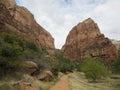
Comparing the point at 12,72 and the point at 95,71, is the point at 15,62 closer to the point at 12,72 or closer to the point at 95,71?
the point at 12,72

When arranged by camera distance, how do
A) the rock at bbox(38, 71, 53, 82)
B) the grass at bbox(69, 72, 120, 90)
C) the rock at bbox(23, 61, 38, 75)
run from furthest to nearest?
1. the rock at bbox(38, 71, 53, 82)
2. the grass at bbox(69, 72, 120, 90)
3. the rock at bbox(23, 61, 38, 75)

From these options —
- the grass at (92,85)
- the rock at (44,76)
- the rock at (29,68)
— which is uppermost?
the rock at (29,68)

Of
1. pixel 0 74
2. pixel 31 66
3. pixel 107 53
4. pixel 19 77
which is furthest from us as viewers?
pixel 107 53

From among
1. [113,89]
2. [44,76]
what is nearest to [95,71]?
[113,89]

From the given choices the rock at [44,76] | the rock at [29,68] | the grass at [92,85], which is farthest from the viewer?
the rock at [44,76]

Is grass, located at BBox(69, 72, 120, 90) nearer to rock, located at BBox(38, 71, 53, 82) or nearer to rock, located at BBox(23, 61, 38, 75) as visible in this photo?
rock, located at BBox(38, 71, 53, 82)

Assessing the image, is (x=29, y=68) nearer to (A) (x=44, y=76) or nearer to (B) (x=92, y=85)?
(A) (x=44, y=76)

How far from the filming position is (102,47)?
190 m

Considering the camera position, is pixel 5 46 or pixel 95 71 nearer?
pixel 5 46

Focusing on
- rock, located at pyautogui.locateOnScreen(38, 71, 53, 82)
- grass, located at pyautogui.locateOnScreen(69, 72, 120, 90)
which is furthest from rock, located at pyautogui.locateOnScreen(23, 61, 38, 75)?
grass, located at pyautogui.locateOnScreen(69, 72, 120, 90)

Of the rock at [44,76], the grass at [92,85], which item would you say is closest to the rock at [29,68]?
the rock at [44,76]

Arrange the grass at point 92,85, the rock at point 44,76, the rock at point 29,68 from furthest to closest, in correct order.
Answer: the rock at point 44,76 < the grass at point 92,85 < the rock at point 29,68

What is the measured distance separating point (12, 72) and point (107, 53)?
156 metres

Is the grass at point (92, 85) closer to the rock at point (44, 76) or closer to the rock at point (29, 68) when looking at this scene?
→ the rock at point (44, 76)
